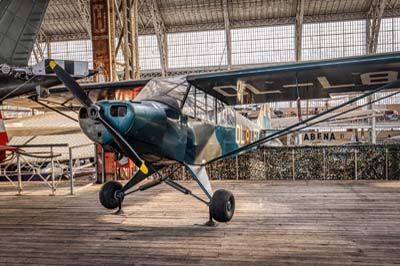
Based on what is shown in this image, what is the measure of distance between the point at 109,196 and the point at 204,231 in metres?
1.66

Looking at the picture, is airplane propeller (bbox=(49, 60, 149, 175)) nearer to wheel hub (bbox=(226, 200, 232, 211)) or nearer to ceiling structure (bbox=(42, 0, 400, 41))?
wheel hub (bbox=(226, 200, 232, 211))

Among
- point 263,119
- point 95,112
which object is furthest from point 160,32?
point 95,112

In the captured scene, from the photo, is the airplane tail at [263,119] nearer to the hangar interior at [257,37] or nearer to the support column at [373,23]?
the hangar interior at [257,37]

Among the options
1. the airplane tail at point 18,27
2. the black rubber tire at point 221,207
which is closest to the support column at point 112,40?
the airplane tail at point 18,27

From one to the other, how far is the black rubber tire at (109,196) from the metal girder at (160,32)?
48.8 ft

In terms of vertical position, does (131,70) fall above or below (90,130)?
above

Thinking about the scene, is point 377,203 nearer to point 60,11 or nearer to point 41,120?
point 41,120

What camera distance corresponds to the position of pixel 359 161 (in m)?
8.05

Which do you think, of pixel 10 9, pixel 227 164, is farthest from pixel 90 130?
pixel 227 164

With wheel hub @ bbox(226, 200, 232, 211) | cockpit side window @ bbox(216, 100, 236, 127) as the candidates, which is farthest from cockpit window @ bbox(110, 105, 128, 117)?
cockpit side window @ bbox(216, 100, 236, 127)

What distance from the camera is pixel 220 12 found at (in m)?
18.7

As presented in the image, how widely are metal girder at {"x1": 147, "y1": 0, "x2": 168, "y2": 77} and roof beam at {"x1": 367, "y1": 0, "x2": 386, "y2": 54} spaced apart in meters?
11.7

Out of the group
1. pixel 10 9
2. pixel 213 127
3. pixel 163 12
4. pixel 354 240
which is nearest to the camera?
pixel 354 240

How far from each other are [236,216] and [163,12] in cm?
1647
